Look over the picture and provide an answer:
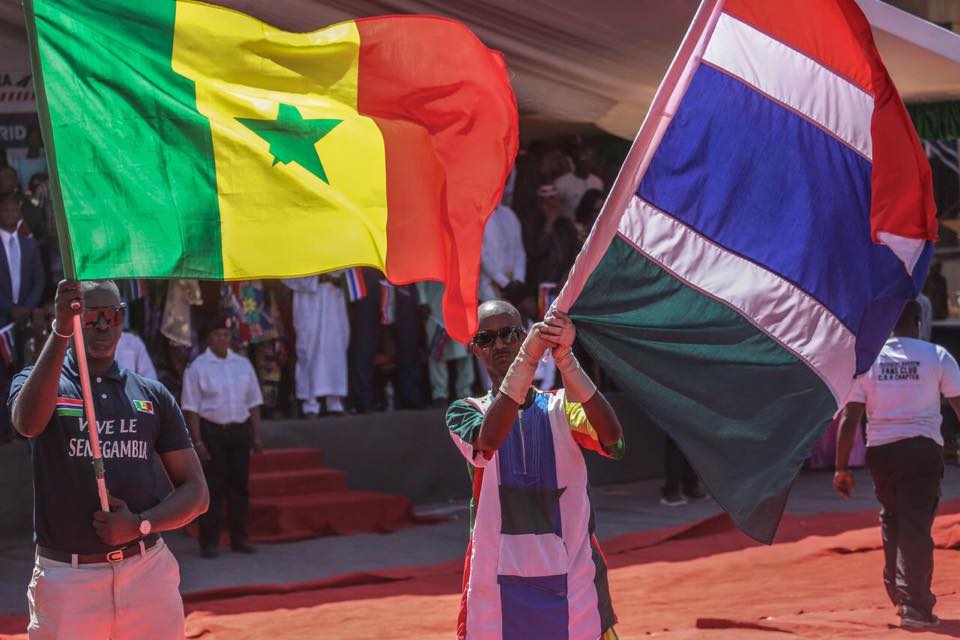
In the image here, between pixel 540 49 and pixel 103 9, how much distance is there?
705 cm

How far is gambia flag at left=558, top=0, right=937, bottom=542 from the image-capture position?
16.8 feet

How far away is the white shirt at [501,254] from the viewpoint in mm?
15172

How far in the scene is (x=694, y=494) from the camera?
49.7 feet

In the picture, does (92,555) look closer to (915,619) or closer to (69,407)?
(69,407)

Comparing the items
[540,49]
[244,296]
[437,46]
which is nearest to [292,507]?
[244,296]

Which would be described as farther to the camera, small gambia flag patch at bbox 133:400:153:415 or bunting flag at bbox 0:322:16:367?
bunting flag at bbox 0:322:16:367

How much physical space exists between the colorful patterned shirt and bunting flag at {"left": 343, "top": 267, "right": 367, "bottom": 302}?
9.16m

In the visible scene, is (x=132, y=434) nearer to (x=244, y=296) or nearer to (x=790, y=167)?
(x=790, y=167)

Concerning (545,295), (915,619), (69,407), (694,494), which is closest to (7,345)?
(545,295)

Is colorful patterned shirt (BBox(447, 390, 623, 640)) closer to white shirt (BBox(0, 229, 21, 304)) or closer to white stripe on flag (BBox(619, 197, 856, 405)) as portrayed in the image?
white stripe on flag (BBox(619, 197, 856, 405))

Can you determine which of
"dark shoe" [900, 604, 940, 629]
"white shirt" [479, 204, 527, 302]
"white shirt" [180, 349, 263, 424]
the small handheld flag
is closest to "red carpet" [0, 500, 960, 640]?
"dark shoe" [900, 604, 940, 629]

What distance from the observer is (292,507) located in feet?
41.7

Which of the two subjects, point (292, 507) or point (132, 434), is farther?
point (292, 507)

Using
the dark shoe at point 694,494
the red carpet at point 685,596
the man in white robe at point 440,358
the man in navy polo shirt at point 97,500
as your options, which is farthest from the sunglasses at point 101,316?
the dark shoe at point 694,494
